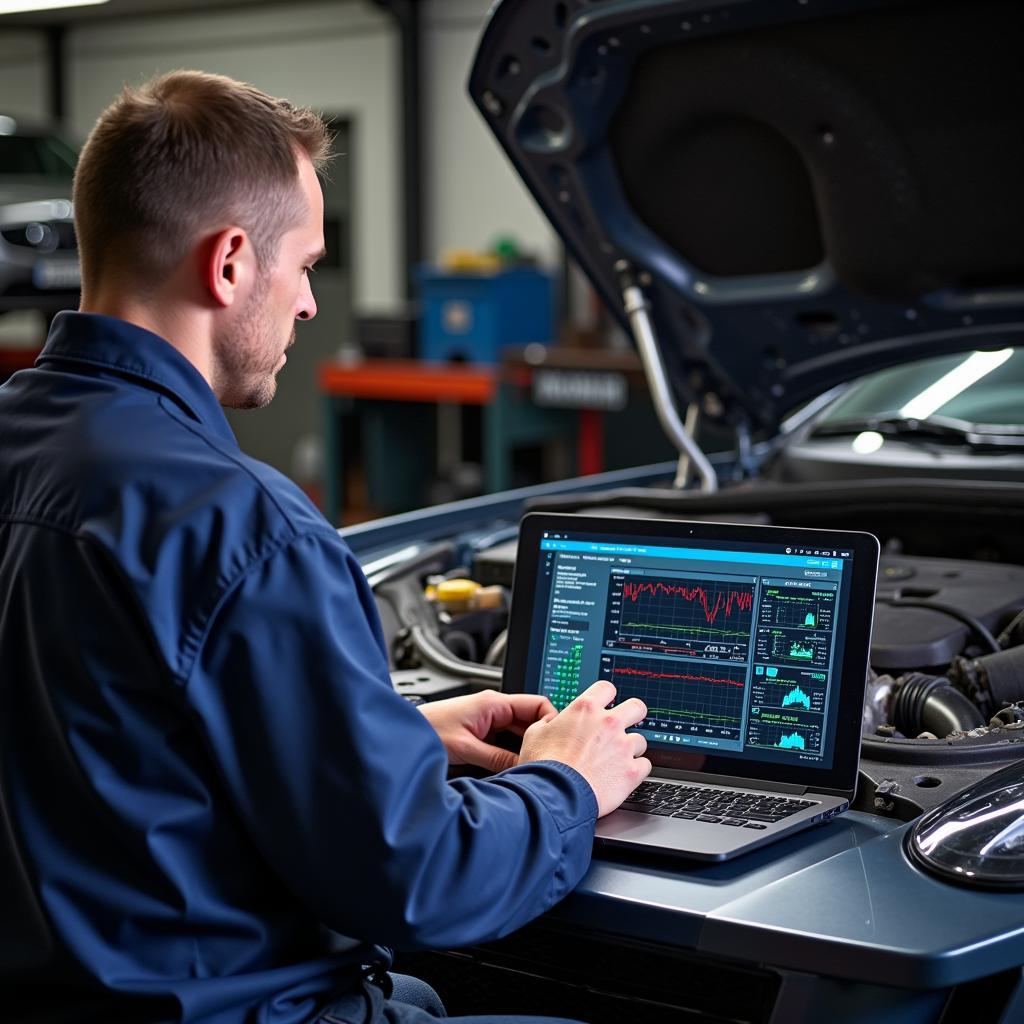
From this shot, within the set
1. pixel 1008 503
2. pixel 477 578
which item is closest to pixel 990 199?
pixel 1008 503

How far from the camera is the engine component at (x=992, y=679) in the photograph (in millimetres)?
1792

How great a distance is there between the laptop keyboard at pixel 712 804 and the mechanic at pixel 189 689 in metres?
0.22

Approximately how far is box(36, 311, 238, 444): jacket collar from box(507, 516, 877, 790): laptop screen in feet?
1.72

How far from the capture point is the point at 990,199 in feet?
7.47

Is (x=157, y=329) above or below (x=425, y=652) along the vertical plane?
above

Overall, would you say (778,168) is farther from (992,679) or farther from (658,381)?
(992,679)

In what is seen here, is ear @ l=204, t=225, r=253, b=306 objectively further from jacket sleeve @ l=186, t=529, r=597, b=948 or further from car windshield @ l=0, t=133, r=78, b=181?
car windshield @ l=0, t=133, r=78, b=181

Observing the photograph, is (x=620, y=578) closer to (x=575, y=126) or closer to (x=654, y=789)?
(x=654, y=789)

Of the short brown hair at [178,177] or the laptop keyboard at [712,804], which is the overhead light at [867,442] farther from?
the short brown hair at [178,177]

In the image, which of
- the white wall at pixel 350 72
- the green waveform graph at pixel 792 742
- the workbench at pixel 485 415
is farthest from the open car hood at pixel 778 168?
the white wall at pixel 350 72

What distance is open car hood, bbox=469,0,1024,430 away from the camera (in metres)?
2.13

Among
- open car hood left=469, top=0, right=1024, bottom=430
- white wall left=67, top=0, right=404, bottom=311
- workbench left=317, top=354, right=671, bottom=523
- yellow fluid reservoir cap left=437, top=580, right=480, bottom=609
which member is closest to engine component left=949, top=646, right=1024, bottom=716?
yellow fluid reservoir cap left=437, top=580, right=480, bottom=609

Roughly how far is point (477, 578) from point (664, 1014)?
1.02 metres

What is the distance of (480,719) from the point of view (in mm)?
1538
